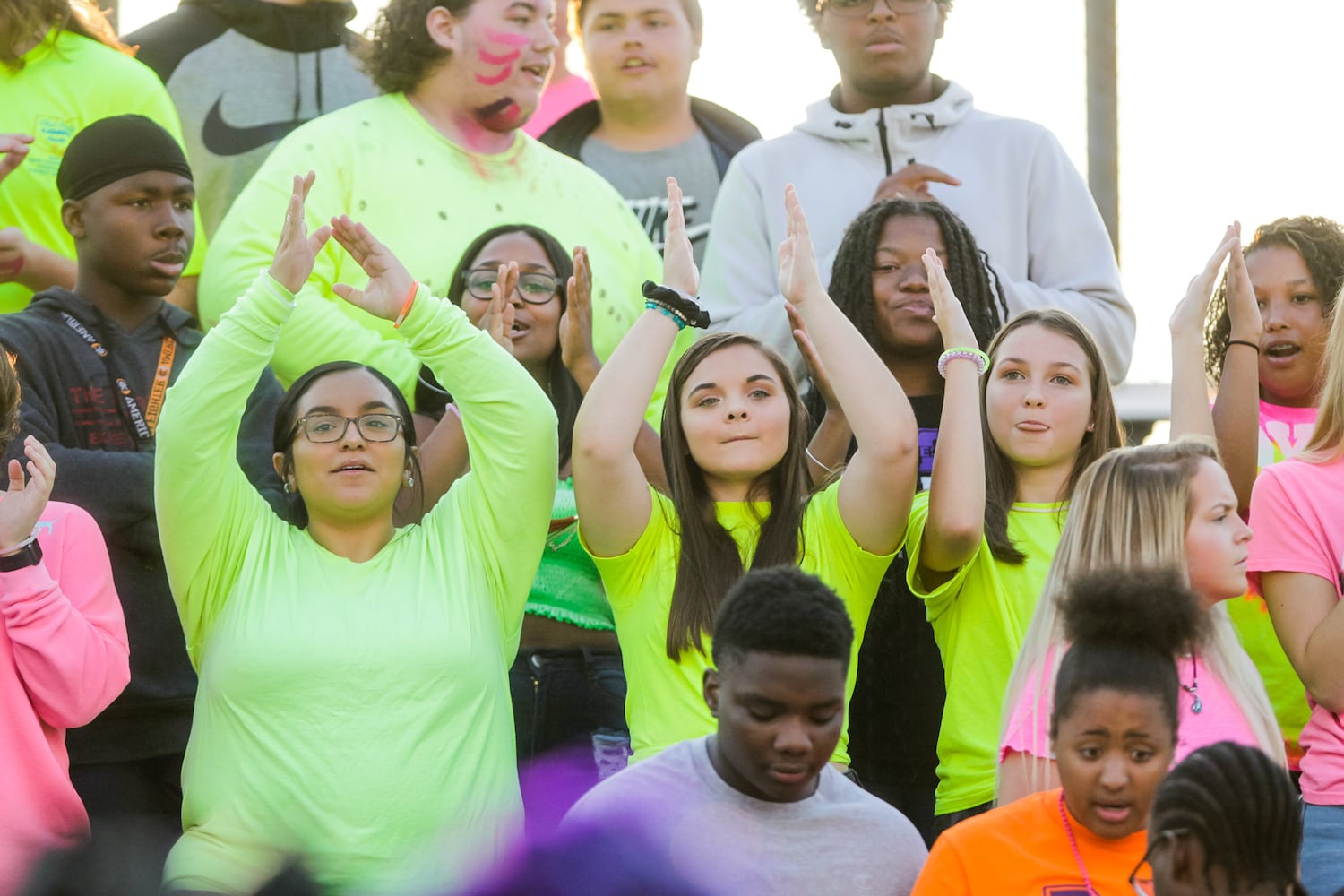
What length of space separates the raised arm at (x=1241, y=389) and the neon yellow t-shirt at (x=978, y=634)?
549mm

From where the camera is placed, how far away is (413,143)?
455 centimetres

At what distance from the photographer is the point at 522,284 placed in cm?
427

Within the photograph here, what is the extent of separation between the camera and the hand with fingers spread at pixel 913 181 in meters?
4.64

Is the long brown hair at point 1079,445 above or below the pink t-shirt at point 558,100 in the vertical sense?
below

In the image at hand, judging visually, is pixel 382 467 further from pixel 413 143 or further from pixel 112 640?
pixel 413 143

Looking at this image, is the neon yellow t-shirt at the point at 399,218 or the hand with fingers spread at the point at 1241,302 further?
the neon yellow t-shirt at the point at 399,218

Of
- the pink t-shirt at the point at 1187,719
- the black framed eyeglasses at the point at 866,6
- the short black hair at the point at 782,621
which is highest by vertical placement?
the black framed eyeglasses at the point at 866,6

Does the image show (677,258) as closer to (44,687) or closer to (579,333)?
(579,333)

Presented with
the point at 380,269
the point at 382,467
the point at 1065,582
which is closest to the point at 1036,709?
the point at 1065,582

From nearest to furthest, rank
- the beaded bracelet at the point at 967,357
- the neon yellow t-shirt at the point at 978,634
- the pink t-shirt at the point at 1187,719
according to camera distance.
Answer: the pink t-shirt at the point at 1187,719 → the neon yellow t-shirt at the point at 978,634 → the beaded bracelet at the point at 967,357

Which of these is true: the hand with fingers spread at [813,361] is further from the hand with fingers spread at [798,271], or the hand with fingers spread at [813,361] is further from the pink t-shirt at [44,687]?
the pink t-shirt at [44,687]

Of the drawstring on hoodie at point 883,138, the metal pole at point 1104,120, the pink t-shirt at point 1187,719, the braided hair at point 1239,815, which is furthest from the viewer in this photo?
the metal pole at point 1104,120

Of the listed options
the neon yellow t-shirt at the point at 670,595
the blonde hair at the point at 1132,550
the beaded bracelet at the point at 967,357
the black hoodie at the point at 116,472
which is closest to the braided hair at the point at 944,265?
the beaded bracelet at the point at 967,357

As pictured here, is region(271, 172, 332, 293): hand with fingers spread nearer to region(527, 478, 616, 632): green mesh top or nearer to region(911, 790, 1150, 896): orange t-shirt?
region(527, 478, 616, 632): green mesh top
